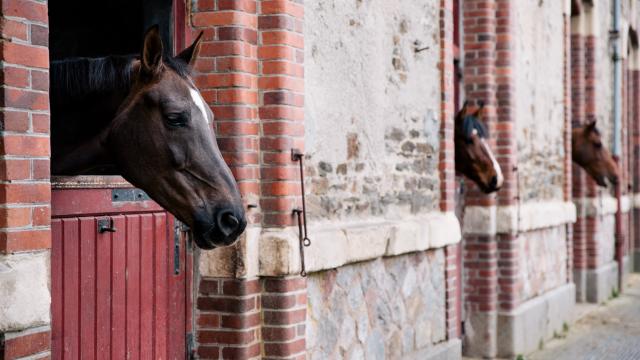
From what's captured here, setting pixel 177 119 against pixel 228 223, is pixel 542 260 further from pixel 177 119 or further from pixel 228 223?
pixel 177 119

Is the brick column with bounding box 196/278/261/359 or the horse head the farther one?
the brick column with bounding box 196/278/261/359

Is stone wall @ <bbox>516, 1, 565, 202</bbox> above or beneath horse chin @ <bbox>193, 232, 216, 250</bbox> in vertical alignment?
above

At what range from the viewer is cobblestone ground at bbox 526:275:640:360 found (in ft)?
32.4

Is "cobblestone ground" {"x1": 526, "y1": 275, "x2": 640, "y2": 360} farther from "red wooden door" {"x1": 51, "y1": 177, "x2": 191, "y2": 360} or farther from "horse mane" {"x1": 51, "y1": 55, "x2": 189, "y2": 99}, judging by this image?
"horse mane" {"x1": 51, "y1": 55, "x2": 189, "y2": 99}

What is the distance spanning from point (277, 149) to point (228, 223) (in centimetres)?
144

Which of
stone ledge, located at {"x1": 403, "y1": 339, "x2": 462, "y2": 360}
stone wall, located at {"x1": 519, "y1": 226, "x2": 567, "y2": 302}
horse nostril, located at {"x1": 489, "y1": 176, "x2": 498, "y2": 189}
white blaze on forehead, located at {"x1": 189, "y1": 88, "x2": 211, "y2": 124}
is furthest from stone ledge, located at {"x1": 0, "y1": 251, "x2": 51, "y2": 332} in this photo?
stone wall, located at {"x1": 519, "y1": 226, "x2": 567, "y2": 302}

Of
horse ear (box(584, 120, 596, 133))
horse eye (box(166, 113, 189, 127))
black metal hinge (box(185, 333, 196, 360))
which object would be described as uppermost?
horse ear (box(584, 120, 596, 133))

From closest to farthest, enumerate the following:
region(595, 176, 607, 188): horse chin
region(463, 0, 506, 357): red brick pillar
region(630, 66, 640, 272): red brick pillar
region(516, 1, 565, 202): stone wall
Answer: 1. region(463, 0, 506, 357): red brick pillar
2. region(516, 1, 565, 202): stone wall
3. region(595, 176, 607, 188): horse chin
4. region(630, 66, 640, 272): red brick pillar

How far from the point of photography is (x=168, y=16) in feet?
16.9

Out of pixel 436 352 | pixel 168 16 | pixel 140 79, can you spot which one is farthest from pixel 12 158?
pixel 436 352

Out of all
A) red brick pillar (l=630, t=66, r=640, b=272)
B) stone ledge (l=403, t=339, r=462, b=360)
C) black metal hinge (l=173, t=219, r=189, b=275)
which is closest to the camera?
black metal hinge (l=173, t=219, r=189, b=275)

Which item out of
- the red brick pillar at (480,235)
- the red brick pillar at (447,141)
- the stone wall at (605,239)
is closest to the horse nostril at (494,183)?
the red brick pillar at (447,141)

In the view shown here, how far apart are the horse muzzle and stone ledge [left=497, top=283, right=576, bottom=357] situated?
6093 millimetres

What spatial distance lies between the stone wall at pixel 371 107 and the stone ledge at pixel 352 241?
11cm
